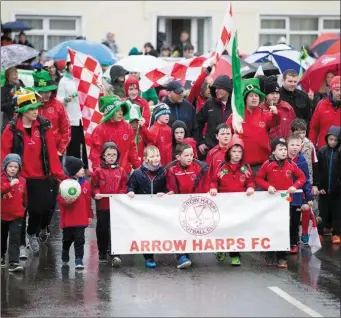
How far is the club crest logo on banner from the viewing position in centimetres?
1369

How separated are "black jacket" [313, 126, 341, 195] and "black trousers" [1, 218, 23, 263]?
428 centimetres

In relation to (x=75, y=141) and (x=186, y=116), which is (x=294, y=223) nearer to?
(x=186, y=116)

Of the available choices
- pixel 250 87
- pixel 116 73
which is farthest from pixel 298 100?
pixel 116 73

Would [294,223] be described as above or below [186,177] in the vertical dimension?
below

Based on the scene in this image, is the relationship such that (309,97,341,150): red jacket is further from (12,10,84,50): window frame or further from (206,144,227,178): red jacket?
(12,10,84,50): window frame

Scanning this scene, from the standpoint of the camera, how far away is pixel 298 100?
1725 cm

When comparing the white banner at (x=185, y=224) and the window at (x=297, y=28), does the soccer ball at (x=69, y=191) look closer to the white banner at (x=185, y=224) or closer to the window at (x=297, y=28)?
the white banner at (x=185, y=224)

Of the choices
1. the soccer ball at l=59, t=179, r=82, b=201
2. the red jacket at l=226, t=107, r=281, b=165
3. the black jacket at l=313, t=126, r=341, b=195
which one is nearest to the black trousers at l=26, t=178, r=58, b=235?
the soccer ball at l=59, t=179, r=82, b=201

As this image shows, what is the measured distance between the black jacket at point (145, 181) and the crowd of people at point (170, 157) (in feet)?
0.04


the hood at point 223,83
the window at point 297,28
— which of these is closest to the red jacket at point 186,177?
the hood at point 223,83

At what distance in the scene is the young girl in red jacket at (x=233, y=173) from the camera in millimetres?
13781

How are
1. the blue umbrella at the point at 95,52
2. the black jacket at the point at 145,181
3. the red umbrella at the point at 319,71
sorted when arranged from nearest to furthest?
the black jacket at the point at 145,181, the red umbrella at the point at 319,71, the blue umbrella at the point at 95,52

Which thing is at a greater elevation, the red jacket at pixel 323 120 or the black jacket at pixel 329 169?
the red jacket at pixel 323 120

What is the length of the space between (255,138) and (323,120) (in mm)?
1967
